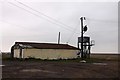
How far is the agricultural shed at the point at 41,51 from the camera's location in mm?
47062

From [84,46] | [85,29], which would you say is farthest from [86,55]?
[85,29]

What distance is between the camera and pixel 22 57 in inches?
1853

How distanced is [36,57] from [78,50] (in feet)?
34.0

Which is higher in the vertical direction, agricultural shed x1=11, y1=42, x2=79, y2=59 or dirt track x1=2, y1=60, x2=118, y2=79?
agricultural shed x1=11, y1=42, x2=79, y2=59

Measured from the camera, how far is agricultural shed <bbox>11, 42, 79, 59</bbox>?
4706cm

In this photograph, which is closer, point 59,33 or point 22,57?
point 22,57

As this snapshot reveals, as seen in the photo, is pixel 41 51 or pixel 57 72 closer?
pixel 57 72

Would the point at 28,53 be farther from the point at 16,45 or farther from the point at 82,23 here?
the point at 82,23

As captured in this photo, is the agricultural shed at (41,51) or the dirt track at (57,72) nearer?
the dirt track at (57,72)

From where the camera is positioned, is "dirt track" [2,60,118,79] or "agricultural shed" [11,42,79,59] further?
"agricultural shed" [11,42,79,59]

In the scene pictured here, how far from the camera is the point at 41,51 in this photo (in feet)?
158

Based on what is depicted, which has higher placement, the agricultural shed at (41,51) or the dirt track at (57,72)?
the agricultural shed at (41,51)

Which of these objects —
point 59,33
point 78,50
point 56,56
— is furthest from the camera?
point 59,33

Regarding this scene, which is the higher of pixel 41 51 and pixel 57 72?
pixel 41 51
